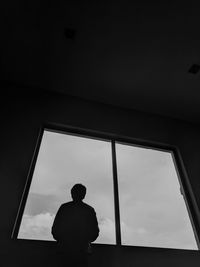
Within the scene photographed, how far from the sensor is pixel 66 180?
2520mm

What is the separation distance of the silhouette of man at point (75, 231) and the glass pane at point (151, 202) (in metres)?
0.77

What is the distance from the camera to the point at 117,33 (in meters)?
2.57

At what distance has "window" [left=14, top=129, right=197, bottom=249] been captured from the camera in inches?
86.7

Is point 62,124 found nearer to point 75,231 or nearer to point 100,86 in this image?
point 100,86

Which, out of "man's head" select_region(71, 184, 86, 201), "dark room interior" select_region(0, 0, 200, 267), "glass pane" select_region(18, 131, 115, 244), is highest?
"dark room interior" select_region(0, 0, 200, 267)

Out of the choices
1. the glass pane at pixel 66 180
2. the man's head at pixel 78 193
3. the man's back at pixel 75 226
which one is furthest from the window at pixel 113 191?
the man's head at pixel 78 193

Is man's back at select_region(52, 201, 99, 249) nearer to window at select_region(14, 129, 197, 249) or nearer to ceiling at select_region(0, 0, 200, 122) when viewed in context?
window at select_region(14, 129, 197, 249)

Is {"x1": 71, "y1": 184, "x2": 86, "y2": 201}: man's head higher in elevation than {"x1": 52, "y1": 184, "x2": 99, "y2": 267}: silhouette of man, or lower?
higher

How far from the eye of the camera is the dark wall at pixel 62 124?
6.13 feet

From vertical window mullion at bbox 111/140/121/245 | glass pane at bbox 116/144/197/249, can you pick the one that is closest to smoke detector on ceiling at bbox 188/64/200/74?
glass pane at bbox 116/144/197/249

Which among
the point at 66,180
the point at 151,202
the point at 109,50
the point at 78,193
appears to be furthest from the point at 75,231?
the point at 109,50

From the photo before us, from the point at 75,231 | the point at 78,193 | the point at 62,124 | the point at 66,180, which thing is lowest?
the point at 75,231

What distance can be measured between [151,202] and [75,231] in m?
1.35

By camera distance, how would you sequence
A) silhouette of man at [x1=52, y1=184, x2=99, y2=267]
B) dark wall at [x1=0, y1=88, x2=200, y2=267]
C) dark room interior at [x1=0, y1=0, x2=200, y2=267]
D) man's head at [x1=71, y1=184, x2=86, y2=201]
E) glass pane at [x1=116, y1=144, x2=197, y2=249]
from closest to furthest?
silhouette of man at [x1=52, y1=184, x2=99, y2=267] → man's head at [x1=71, y1=184, x2=86, y2=201] → dark wall at [x1=0, y1=88, x2=200, y2=267] → dark room interior at [x1=0, y1=0, x2=200, y2=267] → glass pane at [x1=116, y1=144, x2=197, y2=249]
